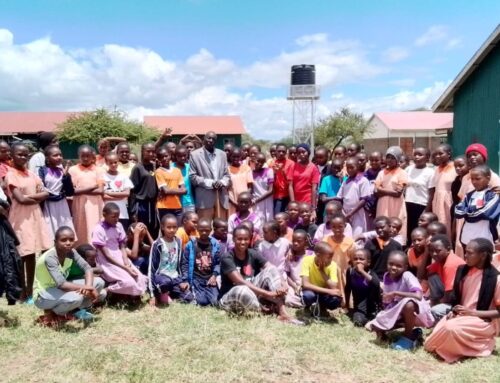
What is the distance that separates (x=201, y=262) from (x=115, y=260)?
90 centimetres

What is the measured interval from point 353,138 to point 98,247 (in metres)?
35.9

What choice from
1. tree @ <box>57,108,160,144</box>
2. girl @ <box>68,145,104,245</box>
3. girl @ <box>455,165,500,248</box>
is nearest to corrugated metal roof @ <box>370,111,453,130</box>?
tree @ <box>57,108,160,144</box>

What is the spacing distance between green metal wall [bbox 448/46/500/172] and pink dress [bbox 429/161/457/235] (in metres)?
6.36

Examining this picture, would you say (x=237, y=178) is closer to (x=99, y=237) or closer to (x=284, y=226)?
(x=284, y=226)

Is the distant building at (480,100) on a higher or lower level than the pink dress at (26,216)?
higher

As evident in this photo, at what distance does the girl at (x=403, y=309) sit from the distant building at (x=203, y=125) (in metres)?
29.3

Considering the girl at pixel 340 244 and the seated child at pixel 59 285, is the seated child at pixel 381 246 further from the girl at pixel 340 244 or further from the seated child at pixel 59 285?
the seated child at pixel 59 285

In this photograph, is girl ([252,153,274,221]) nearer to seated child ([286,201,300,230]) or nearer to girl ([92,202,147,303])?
seated child ([286,201,300,230])

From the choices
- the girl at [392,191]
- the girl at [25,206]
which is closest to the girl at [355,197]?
the girl at [392,191]

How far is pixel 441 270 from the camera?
178 inches

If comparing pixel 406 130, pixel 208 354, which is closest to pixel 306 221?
pixel 208 354

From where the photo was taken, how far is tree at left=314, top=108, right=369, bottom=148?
1555 inches

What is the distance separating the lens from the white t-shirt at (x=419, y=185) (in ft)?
19.5

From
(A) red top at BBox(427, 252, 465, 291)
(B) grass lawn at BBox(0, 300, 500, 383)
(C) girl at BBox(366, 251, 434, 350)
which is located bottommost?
(B) grass lawn at BBox(0, 300, 500, 383)
